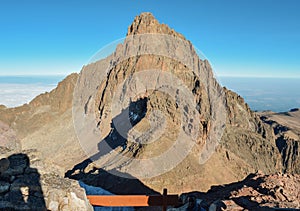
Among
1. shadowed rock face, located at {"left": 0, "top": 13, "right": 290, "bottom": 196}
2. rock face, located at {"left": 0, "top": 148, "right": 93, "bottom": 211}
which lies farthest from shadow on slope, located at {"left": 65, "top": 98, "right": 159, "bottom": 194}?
rock face, located at {"left": 0, "top": 148, "right": 93, "bottom": 211}

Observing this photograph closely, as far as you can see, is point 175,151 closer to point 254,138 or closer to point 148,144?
point 148,144

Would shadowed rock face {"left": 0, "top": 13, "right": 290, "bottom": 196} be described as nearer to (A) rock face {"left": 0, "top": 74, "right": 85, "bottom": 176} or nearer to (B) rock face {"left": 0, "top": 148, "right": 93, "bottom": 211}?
(A) rock face {"left": 0, "top": 74, "right": 85, "bottom": 176}

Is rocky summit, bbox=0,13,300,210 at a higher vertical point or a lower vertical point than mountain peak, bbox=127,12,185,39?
lower

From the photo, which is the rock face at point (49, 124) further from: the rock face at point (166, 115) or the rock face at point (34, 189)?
the rock face at point (34, 189)

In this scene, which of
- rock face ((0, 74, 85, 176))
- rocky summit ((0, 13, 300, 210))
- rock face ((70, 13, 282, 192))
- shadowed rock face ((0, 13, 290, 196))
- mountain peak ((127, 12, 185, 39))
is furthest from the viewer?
mountain peak ((127, 12, 185, 39))

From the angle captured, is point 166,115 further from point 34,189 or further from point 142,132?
point 34,189

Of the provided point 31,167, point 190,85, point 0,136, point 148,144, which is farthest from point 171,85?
point 31,167

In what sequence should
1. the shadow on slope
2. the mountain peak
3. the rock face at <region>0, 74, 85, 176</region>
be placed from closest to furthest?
1. the shadow on slope
2. the rock face at <region>0, 74, 85, 176</region>
3. the mountain peak
